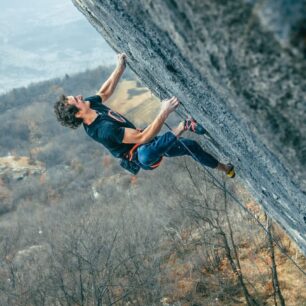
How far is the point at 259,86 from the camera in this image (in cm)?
162

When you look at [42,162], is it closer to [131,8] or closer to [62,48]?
[131,8]

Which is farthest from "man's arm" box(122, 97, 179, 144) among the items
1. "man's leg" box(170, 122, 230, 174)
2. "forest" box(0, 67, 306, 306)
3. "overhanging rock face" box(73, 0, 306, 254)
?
"forest" box(0, 67, 306, 306)

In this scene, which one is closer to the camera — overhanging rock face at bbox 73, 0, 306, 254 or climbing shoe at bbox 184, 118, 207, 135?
overhanging rock face at bbox 73, 0, 306, 254

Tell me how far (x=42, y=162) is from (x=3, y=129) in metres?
13.8

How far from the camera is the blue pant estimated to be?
443 cm

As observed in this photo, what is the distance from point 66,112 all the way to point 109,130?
0.47m

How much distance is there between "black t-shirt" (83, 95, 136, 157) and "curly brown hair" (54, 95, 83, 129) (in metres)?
0.15

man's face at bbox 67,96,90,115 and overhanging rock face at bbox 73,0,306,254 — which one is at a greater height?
overhanging rock face at bbox 73,0,306,254

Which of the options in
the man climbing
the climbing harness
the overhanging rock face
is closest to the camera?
the overhanging rock face

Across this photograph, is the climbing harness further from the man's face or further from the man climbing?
the man's face

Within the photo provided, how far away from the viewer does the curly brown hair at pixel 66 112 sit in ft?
14.5

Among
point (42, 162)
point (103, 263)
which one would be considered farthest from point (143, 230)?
point (42, 162)

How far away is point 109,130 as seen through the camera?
172 inches

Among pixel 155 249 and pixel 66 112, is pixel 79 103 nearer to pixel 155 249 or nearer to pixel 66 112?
pixel 66 112
